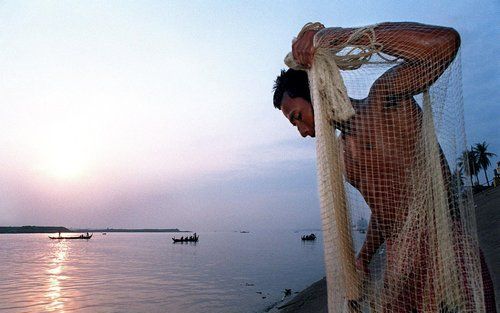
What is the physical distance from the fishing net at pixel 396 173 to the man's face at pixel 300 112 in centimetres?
19

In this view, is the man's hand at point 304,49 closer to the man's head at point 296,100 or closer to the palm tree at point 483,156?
the man's head at point 296,100

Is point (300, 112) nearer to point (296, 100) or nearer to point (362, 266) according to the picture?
point (296, 100)

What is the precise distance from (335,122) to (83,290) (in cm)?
2552

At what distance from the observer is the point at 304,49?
5.88 feet

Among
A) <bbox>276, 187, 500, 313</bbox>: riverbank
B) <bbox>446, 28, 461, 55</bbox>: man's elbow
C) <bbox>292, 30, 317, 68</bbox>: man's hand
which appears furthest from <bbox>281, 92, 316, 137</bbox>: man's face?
<bbox>276, 187, 500, 313</bbox>: riverbank

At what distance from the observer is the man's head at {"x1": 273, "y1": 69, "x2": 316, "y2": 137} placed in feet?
6.77

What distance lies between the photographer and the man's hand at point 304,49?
1774 mm

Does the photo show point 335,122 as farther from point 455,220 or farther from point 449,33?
point 455,220

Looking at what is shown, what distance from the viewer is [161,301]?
1917 cm

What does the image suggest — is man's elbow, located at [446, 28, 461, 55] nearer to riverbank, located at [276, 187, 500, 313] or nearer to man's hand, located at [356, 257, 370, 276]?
man's hand, located at [356, 257, 370, 276]

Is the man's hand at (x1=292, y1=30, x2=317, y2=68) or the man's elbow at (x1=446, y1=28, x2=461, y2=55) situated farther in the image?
the man's hand at (x1=292, y1=30, x2=317, y2=68)

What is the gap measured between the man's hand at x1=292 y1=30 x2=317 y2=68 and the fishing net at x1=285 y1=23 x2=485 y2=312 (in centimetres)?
4

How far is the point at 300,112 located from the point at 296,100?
0.07 m

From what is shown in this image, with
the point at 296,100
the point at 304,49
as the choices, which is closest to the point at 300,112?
the point at 296,100
